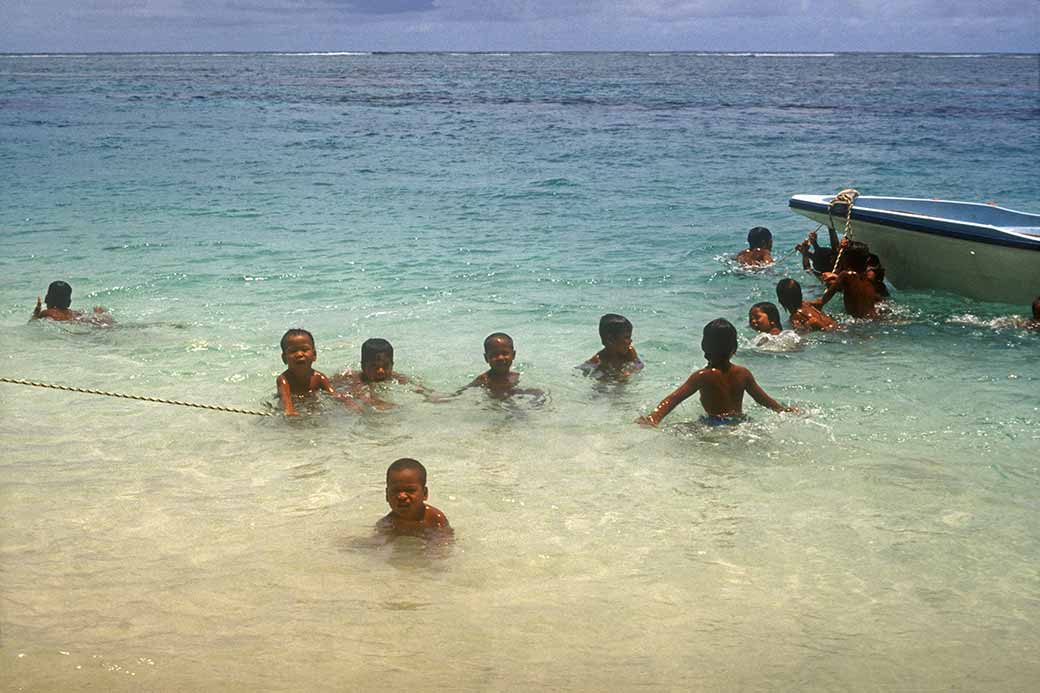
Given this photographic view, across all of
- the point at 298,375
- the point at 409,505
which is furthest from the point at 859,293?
the point at 409,505

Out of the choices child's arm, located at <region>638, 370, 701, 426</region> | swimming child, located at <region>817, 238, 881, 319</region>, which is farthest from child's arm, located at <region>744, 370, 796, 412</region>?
swimming child, located at <region>817, 238, 881, 319</region>

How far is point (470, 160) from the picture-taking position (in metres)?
25.6

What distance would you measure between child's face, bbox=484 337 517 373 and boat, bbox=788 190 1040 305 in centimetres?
410

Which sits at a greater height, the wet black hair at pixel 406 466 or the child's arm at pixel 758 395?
the wet black hair at pixel 406 466

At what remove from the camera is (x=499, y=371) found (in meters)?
7.43

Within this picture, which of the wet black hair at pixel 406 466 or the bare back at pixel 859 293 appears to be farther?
the bare back at pixel 859 293

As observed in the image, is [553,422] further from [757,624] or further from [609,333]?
[757,624]

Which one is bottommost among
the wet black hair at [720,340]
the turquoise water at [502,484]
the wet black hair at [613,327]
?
the turquoise water at [502,484]

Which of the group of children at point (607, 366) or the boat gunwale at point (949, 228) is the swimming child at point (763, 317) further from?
the boat gunwale at point (949, 228)

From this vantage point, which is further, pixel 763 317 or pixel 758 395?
pixel 763 317

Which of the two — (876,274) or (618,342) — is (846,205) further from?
(618,342)

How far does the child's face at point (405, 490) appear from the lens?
16.0ft

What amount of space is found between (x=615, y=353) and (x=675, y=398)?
51.2 inches

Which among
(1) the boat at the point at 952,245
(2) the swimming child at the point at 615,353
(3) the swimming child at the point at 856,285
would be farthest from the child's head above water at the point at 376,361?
(1) the boat at the point at 952,245
